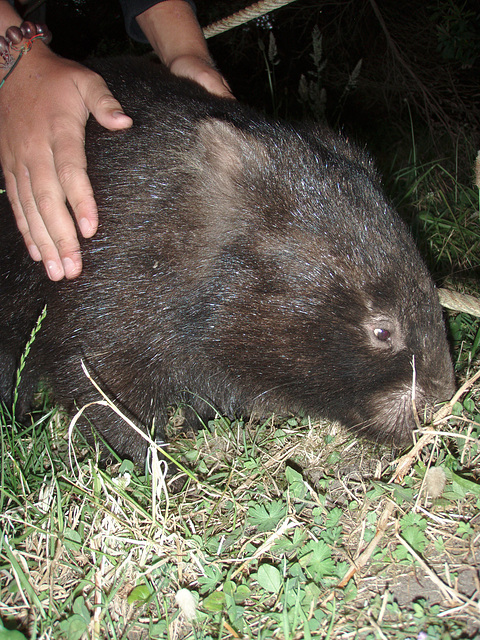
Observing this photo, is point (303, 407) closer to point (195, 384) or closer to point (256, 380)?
point (256, 380)

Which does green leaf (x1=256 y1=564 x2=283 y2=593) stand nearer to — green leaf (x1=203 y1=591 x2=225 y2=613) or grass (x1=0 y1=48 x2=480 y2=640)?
grass (x1=0 y1=48 x2=480 y2=640)

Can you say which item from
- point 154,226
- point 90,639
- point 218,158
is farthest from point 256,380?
point 90,639

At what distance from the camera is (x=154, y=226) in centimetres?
234

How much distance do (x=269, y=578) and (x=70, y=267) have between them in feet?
4.76

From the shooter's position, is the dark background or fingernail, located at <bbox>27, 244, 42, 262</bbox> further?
the dark background

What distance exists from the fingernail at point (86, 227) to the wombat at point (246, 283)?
0.12 ft

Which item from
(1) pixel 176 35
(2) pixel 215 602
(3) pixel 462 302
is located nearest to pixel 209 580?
(2) pixel 215 602

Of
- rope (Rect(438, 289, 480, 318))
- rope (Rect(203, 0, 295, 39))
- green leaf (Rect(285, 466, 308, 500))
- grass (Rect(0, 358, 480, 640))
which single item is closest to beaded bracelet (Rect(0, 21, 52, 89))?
rope (Rect(203, 0, 295, 39))

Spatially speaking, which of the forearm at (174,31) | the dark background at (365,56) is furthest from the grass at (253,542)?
the dark background at (365,56)

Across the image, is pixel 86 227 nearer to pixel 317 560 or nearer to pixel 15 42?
pixel 15 42

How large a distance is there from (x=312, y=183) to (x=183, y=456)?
4.71 ft

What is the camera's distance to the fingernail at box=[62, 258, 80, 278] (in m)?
2.38

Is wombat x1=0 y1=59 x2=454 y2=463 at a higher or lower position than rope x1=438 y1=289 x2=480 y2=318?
higher

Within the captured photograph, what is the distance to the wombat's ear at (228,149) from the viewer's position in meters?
2.30
